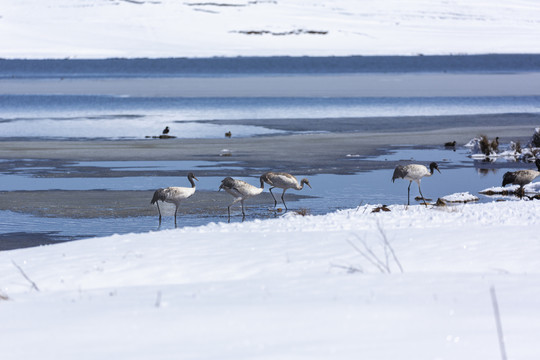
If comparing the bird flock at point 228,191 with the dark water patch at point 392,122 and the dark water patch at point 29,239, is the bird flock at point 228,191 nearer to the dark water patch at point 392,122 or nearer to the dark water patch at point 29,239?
the dark water patch at point 29,239

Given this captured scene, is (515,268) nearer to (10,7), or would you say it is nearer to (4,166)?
(4,166)

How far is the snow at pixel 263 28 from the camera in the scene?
301 ft

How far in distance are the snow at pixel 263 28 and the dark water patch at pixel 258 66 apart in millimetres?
1193

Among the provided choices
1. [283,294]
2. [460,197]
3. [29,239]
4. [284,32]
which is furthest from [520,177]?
[284,32]

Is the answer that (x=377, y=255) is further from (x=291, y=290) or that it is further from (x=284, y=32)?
(x=284, y=32)

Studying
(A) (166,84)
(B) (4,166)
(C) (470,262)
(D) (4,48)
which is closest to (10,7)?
(D) (4,48)

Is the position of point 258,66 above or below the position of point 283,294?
above

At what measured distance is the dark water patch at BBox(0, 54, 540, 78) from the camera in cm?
7450

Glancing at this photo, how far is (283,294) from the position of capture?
17.4 ft

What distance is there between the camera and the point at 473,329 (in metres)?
4.38

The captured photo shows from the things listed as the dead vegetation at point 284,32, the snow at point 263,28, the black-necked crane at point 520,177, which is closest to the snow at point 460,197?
the black-necked crane at point 520,177

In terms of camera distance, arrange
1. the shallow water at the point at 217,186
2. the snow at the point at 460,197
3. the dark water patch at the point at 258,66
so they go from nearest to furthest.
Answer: the shallow water at the point at 217,186 < the snow at the point at 460,197 < the dark water patch at the point at 258,66

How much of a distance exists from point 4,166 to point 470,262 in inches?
578

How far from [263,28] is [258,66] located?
1785cm
